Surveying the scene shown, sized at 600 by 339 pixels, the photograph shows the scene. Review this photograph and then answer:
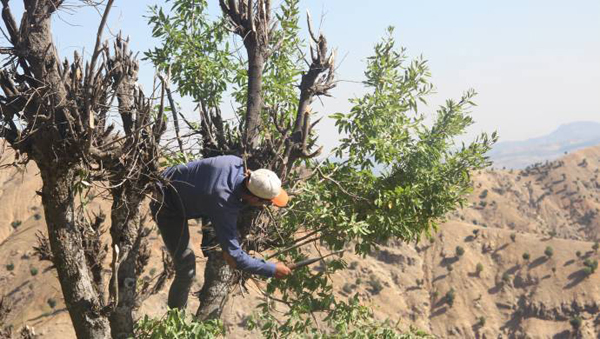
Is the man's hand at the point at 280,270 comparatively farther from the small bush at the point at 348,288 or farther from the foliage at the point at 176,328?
the small bush at the point at 348,288

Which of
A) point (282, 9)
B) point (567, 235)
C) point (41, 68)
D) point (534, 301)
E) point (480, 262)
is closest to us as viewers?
point (41, 68)

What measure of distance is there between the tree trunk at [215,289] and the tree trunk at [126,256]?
4.10 ft

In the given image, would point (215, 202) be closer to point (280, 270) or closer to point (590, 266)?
point (280, 270)

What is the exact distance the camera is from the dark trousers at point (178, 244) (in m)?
5.91

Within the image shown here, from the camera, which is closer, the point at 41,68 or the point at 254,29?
the point at 41,68

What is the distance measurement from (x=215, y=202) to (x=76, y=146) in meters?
1.40

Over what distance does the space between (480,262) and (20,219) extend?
210ft

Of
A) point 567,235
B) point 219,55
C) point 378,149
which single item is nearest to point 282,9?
point 219,55

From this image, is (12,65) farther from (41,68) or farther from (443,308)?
(443,308)

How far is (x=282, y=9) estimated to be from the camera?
8.44 meters

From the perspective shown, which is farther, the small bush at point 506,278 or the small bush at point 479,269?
the small bush at point 479,269

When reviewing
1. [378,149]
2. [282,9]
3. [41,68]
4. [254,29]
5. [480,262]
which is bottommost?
[480,262]

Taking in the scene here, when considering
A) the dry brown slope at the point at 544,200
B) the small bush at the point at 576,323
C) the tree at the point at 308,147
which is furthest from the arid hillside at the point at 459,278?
the tree at the point at 308,147

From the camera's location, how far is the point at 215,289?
22.0ft
